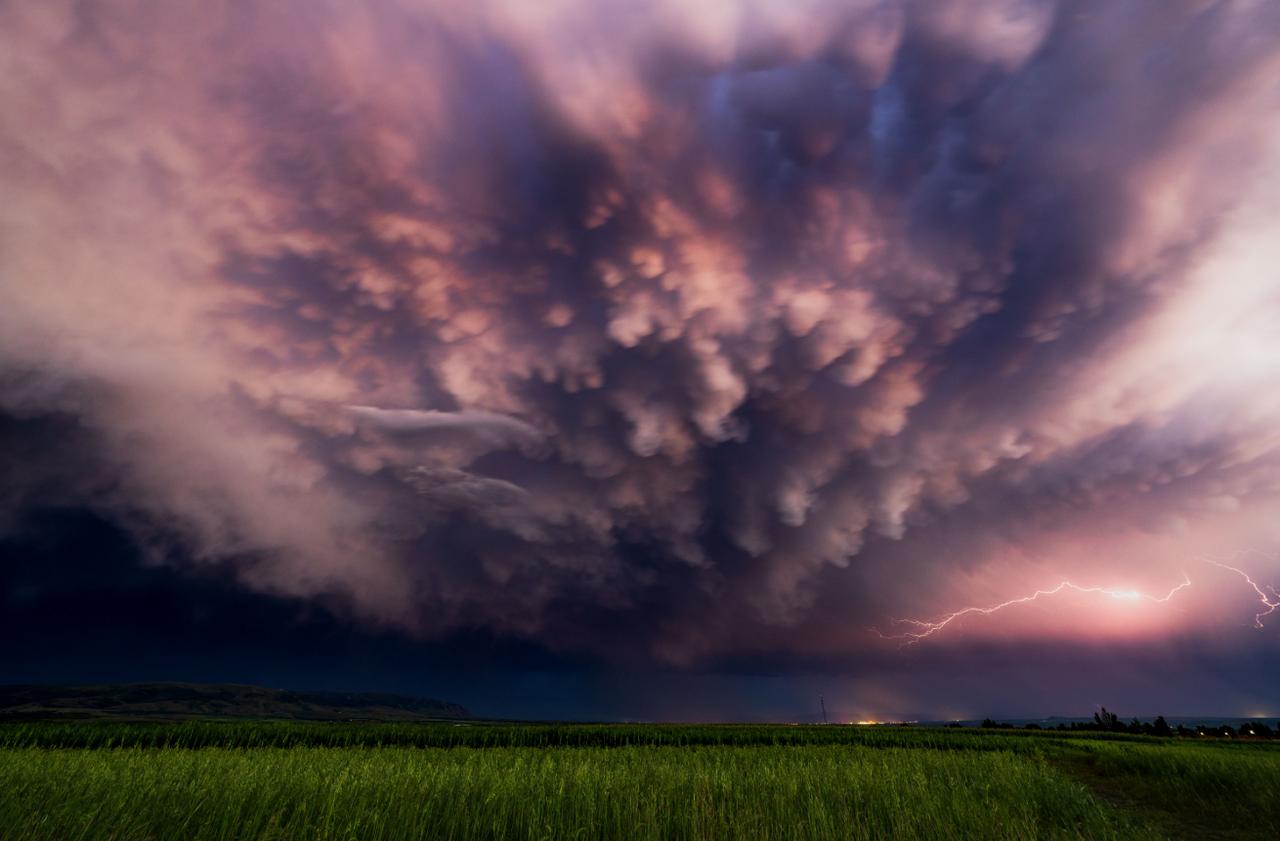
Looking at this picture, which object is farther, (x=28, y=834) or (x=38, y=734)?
(x=38, y=734)

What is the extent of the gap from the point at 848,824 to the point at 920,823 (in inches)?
61.5

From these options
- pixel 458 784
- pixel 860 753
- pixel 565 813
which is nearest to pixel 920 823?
pixel 565 813

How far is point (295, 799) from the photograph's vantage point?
Result: 904cm

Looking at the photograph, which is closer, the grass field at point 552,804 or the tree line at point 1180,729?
the grass field at point 552,804

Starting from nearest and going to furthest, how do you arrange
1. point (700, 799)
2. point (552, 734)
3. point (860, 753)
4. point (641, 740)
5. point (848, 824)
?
point (848, 824) < point (700, 799) < point (860, 753) < point (641, 740) < point (552, 734)

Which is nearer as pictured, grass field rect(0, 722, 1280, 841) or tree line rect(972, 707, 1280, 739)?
grass field rect(0, 722, 1280, 841)

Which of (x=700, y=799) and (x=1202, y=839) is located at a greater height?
(x=700, y=799)

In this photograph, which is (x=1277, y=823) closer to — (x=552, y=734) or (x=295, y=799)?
(x=295, y=799)

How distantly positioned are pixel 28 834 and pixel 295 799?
10.4 ft

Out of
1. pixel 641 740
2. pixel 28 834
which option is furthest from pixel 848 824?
pixel 641 740

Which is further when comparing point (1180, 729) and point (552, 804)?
point (1180, 729)

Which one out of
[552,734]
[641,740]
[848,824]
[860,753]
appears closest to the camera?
[848,824]

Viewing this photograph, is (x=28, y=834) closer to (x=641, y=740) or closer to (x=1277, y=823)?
(x=1277, y=823)

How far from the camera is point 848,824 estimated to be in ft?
29.6
